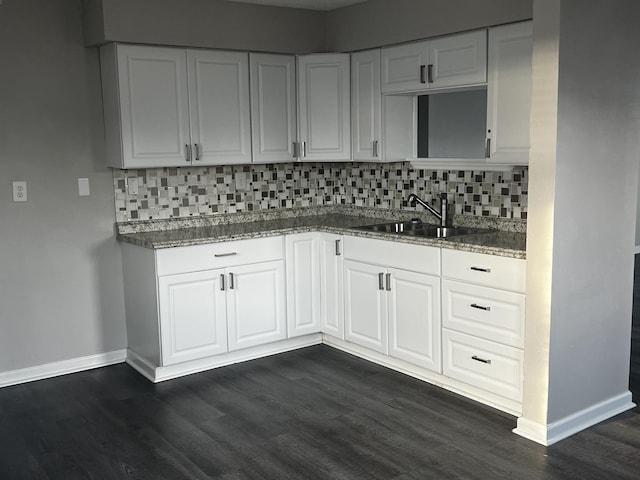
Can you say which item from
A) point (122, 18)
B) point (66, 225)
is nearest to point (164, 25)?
point (122, 18)

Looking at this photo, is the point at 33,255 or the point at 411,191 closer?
the point at 33,255

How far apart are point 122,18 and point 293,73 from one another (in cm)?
125

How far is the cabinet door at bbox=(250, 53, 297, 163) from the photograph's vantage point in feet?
15.2

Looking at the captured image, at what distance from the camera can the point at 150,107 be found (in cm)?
422

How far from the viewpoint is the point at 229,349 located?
438 cm

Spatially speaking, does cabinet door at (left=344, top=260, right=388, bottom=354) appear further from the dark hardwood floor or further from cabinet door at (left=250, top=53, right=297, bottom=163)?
cabinet door at (left=250, top=53, right=297, bottom=163)

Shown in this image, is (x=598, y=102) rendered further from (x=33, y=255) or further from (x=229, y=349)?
(x=33, y=255)

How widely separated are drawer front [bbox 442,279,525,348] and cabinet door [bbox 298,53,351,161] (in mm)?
1500

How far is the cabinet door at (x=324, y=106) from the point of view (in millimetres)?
4785

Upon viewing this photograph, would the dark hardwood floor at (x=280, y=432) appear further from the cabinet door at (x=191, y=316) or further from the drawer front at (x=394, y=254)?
the drawer front at (x=394, y=254)

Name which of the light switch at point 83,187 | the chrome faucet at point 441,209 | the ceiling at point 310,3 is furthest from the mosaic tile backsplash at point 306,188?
the ceiling at point 310,3

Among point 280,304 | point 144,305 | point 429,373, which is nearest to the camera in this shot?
point 429,373

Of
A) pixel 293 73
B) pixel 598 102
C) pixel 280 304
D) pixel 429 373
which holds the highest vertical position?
pixel 293 73

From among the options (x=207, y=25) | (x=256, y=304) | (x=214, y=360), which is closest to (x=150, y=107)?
(x=207, y=25)
